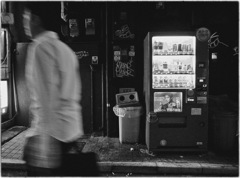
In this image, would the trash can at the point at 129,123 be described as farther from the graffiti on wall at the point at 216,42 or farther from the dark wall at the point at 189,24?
the graffiti on wall at the point at 216,42

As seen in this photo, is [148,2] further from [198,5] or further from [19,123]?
[19,123]

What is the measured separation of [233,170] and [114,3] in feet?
14.3

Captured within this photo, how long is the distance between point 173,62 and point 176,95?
2.19 feet

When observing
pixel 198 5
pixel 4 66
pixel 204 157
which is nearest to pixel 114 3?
pixel 198 5

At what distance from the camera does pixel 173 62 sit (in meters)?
5.09

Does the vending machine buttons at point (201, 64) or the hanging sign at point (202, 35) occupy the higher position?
the hanging sign at point (202, 35)

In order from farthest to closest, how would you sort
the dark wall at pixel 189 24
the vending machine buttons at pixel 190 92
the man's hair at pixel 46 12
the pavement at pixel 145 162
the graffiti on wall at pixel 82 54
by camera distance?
the graffiti on wall at pixel 82 54, the dark wall at pixel 189 24, the vending machine buttons at pixel 190 92, the pavement at pixel 145 162, the man's hair at pixel 46 12

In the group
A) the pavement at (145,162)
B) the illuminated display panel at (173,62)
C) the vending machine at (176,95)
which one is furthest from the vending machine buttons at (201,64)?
the pavement at (145,162)

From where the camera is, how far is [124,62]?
19.8 ft

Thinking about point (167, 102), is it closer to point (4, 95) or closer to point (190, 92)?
point (190, 92)

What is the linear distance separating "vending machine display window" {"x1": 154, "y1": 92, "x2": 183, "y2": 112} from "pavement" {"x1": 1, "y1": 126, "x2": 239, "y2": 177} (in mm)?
913

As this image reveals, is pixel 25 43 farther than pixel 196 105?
Yes

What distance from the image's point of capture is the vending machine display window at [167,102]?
507 centimetres

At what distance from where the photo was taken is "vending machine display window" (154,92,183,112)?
16.6ft
